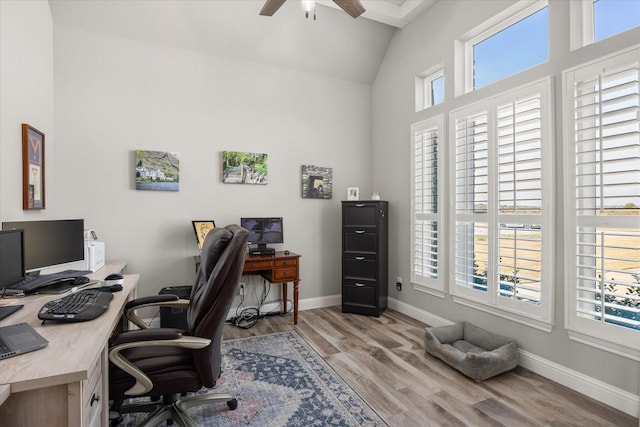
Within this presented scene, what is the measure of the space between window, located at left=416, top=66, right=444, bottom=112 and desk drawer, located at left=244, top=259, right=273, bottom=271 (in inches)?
97.5

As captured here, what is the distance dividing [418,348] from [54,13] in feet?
15.2

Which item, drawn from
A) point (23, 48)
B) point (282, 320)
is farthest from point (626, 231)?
point (23, 48)

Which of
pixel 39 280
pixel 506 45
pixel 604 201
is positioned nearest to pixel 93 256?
pixel 39 280

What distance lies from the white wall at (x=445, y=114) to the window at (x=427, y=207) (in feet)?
0.44

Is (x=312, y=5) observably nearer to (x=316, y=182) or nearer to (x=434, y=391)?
(x=316, y=182)

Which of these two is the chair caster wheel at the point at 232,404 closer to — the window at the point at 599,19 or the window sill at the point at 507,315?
the window sill at the point at 507,315

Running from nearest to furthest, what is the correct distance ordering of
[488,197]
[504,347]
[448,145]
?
[504,347], [488,197], [448,145]

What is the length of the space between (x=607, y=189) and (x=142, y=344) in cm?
287

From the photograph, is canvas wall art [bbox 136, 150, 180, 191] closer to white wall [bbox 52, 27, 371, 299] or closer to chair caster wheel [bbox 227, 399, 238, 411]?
white wall [bbox 52, 27, 371, 299]

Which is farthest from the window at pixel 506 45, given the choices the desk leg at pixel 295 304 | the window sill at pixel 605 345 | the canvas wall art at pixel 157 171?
the canvas wall art at pixel 157 171

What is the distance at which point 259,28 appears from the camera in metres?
3.58

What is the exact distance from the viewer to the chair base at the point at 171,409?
5.77 ft

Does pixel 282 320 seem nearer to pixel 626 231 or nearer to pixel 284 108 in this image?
pixel 284 108

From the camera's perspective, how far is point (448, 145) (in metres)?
3.31
